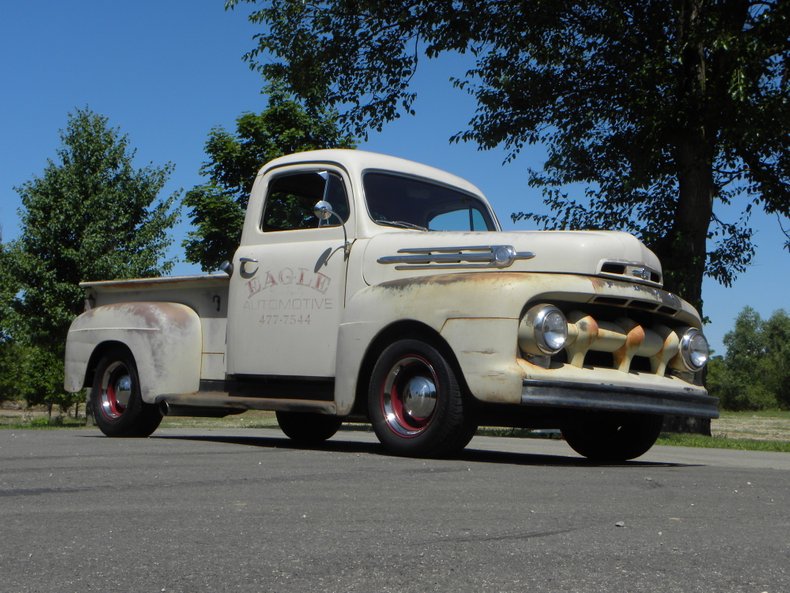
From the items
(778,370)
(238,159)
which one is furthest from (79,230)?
(778,370)

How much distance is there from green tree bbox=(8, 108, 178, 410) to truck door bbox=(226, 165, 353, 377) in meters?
19.6

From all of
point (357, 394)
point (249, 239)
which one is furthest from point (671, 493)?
point (249, 239)

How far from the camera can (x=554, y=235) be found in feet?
24.3

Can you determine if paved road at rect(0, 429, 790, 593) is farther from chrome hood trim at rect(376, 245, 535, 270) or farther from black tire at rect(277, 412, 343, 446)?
black tire at rect(277, 412, 343, 446)

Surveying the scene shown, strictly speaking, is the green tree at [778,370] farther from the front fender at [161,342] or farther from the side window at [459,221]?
the front fender at [161,342]

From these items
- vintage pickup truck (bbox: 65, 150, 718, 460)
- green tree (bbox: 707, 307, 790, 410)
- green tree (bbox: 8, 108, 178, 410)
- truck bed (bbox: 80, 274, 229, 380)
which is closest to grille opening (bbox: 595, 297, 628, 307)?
vintage pickup truck (bbox: 65, 150, 718, 460)

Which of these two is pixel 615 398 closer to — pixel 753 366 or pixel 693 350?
pixel 693 350

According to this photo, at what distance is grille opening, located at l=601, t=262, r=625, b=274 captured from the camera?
7383 millimetres

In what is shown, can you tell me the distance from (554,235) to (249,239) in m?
2.85

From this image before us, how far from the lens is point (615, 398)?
7133 millimetres

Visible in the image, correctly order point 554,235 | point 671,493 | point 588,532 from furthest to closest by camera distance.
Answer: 1. point 554,235
2. point 671,493
3. point 588,532

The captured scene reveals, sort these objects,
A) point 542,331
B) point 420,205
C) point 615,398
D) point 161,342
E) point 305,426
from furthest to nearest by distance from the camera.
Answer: point 305,426
point 161,342
point 420,205
point 615,398
point 542,331

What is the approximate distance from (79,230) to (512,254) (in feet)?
77.0

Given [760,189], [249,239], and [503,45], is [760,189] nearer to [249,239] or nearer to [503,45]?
[503,45]
